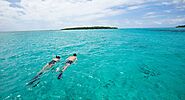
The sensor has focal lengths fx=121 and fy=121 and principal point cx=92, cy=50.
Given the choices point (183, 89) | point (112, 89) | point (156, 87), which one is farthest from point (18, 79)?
point (183, 89)

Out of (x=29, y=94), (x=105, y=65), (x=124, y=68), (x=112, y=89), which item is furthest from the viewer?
(x=105, y=65)

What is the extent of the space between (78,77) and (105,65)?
5.03 meters

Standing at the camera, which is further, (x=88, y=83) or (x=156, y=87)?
(x=88, y=83)

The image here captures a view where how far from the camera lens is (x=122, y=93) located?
401 inches

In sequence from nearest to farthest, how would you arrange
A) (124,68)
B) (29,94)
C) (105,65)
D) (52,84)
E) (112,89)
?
(29,94) < (112,89) < (52,84) < (124,68) < (105,65)

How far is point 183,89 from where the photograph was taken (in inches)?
410

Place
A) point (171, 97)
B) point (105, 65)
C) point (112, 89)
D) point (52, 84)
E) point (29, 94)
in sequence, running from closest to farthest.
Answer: point (171, 97)
point (29, 94)
point (112, 89)
point (52, 84)
point (105, 65)

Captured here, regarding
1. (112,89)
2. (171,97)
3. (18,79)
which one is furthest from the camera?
(18,79)

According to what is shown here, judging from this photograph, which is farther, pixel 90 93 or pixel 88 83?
pixel 88 83

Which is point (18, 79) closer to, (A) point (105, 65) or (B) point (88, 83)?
(B) point (88, 83)

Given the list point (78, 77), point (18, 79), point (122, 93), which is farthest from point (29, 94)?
point (122, 93)

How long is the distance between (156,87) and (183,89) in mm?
2112

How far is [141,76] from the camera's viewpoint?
43.6 ft

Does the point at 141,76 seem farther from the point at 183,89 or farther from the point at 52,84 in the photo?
the point at 52,84
